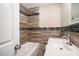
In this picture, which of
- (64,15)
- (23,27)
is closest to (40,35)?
(23,27)

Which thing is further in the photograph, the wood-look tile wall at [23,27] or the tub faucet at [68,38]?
the tub faucet at [68,38]

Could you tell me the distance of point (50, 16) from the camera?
4.20ft

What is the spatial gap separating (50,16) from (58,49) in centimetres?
39

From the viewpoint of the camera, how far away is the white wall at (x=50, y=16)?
1.26m

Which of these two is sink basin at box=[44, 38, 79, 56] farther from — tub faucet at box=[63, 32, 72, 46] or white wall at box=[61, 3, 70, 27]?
white wall at box=[61, 3, 70, 27]

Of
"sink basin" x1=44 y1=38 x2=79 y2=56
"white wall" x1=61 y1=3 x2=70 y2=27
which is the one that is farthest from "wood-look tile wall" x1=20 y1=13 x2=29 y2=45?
"white wall" x1=61 y1=3 x2=70 y2=27

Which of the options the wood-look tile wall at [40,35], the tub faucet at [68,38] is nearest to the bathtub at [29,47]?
the wood-look tile wall at [40,35]

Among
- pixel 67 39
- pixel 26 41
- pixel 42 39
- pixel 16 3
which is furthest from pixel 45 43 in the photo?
pixel 16 3

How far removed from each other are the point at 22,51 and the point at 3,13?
508 millimetres

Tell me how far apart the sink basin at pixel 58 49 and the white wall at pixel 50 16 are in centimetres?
20

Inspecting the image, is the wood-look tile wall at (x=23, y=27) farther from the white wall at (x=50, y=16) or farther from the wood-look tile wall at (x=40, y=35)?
the white wall at (x=50, y=16)

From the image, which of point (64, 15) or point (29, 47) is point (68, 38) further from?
point (29, 47)

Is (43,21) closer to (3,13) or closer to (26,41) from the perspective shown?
(26,41)

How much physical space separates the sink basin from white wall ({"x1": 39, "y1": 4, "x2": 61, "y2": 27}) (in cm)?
20
